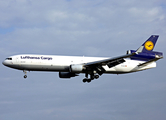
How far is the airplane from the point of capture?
Result: 59.9 metres

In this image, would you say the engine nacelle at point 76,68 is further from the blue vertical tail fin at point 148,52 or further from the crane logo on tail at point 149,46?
the crane logo on tail at point 149,46

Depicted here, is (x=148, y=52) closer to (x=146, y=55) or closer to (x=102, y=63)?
(x=146, y=55)

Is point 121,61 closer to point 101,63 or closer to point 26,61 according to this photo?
point 101,63

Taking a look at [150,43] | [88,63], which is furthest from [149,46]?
[88,63]

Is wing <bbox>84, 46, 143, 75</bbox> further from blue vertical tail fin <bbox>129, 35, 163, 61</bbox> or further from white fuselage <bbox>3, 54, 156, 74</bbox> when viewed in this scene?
blue vertical tail fin <bbox>129, 35, 163, 61</bbox>

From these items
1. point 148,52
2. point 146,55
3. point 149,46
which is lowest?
point 146,55

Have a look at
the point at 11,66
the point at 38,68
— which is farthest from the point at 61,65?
the point at 11,66

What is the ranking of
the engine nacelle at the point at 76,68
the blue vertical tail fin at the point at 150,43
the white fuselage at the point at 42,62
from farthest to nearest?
the blue vertical tail fin at the point at 150,43 < the white fuselage at the point at 42,62 < the engine nacelle at the point at 76,68

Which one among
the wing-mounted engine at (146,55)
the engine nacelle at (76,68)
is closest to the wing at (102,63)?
the engine nacelle at (76,68)

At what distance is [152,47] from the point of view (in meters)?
64.6

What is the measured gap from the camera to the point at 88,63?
2395 inches

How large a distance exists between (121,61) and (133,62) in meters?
5.59

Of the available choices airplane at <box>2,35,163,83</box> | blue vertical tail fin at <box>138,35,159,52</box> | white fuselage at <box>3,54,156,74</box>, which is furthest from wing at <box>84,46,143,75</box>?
blue vertical tail fin at <box>138,35,159,52</box>

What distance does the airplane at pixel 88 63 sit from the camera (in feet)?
197
